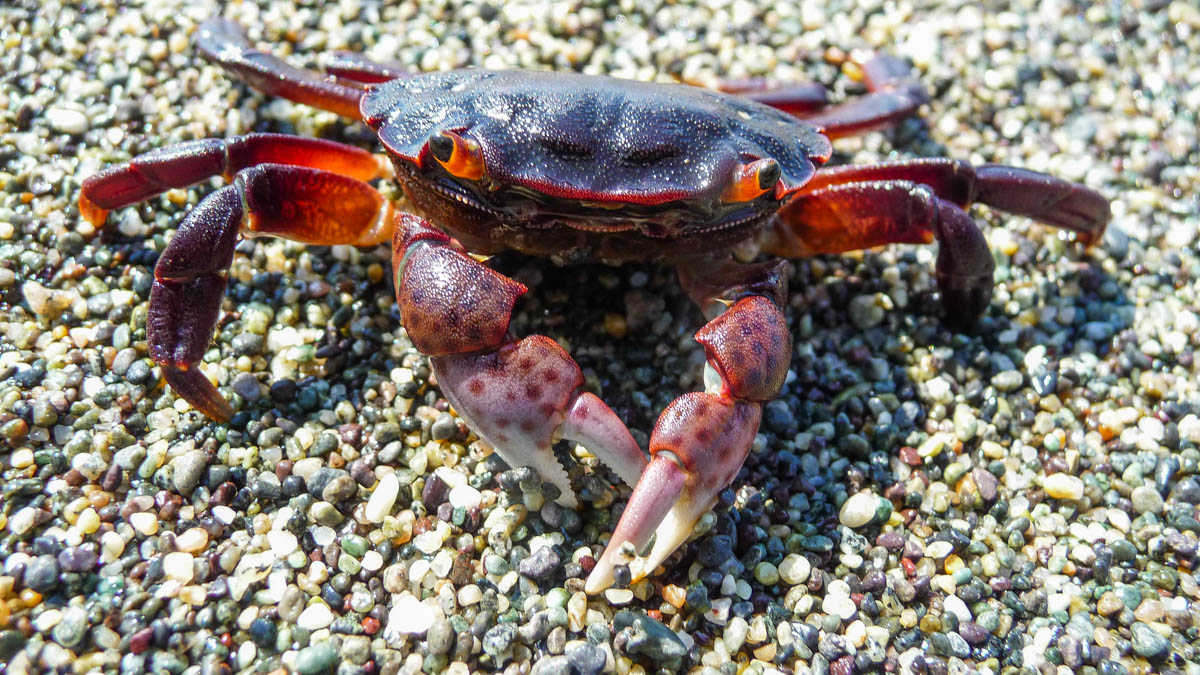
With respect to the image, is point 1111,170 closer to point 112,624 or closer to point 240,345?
point 240,345

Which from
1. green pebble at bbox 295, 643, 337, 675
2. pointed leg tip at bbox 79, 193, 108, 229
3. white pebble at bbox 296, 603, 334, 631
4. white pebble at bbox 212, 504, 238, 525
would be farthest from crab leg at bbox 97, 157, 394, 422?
green pebble at bbox 295, 643, 337, 675

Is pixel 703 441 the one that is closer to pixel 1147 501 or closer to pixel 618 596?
pixel 618 596

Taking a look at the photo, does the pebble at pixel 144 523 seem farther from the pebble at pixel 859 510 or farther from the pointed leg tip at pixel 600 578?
the pebble at pixel 859 510

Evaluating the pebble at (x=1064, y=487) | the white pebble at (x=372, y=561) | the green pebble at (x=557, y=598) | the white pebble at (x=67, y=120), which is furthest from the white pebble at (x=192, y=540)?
the pebble at (x=1064, y=487)

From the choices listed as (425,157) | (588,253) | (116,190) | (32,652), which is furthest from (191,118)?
(32,652)

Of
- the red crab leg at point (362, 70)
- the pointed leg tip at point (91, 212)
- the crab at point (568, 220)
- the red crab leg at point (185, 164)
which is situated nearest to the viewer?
the crab at point (568, 220)

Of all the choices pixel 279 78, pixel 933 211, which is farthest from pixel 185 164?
pixel 933 211

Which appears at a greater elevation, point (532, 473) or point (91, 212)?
point (91, 212)
